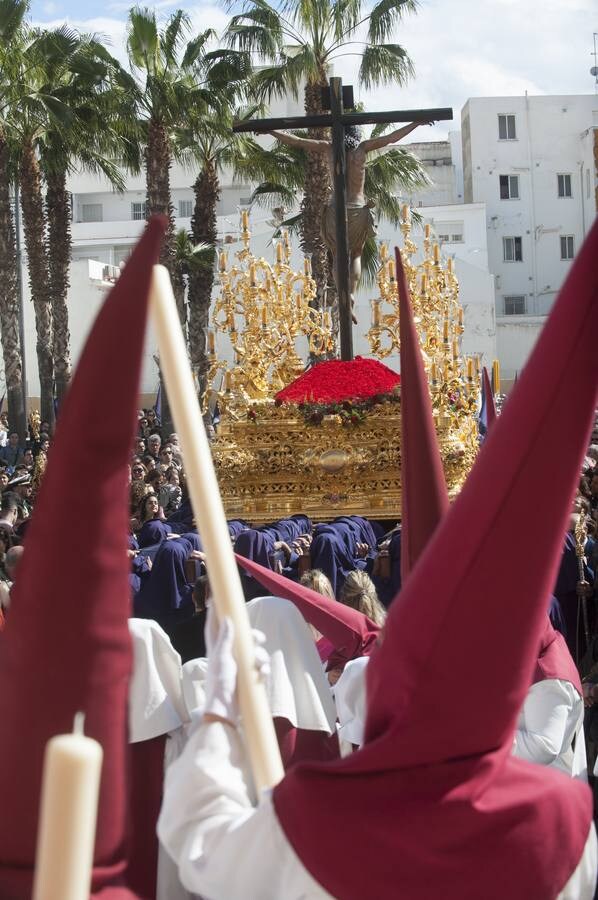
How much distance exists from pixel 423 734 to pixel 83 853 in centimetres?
74

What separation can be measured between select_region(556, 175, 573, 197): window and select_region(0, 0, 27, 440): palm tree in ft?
84.2

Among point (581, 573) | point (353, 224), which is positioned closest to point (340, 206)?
point (353, 224)

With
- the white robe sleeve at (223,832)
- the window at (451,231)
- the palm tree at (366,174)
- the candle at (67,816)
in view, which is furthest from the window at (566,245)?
the candle at (67,816)

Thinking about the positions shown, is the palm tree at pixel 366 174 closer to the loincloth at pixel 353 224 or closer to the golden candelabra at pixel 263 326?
the loincloth at pixel 353 224

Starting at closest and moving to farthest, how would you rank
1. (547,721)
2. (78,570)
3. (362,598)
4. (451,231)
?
(78,570)
(547,721)
(362,598)
(451,231)

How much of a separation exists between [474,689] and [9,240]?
69.9 feet

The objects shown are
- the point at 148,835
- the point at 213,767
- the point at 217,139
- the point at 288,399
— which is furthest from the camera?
the point at 217,139

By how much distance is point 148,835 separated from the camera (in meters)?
2.88

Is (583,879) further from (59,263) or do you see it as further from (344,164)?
(59,263)

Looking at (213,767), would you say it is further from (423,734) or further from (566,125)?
(566,125)

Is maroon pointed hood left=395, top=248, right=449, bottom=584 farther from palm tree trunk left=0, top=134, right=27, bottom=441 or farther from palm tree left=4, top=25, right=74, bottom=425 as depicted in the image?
palm tree trunk left=0, top=134, right=27, bottom=441

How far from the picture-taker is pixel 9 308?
22375mm

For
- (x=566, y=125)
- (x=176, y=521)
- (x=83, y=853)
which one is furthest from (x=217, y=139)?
(x=566, y=125)

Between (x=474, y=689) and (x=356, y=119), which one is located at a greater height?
(x=356, y=119)
